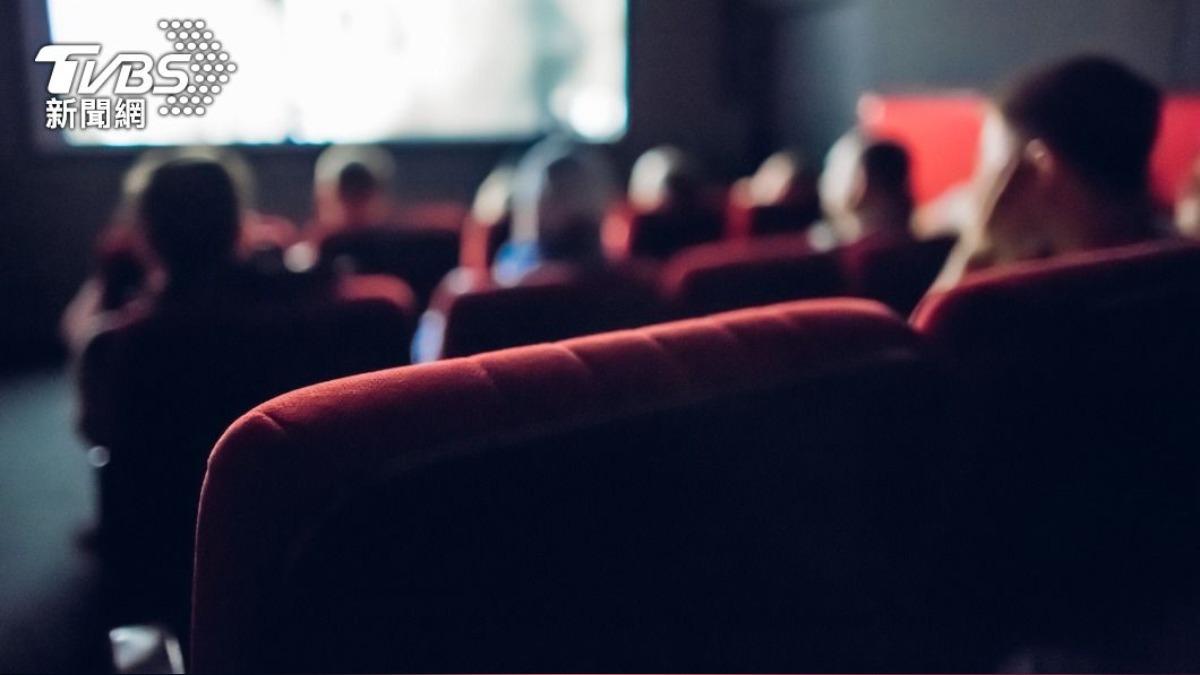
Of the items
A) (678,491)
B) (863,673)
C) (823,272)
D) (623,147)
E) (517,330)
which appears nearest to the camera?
(678,491)

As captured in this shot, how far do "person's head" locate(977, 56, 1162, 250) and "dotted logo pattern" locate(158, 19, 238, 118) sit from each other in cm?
145

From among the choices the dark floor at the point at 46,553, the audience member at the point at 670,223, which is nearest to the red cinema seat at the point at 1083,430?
the dark floor at the point at 46,553

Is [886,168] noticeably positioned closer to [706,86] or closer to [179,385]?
[179,385]

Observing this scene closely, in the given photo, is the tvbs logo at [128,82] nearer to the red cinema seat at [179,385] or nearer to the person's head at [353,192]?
the red cinema seat at [179,385]

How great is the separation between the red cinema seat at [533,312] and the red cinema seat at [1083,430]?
760 millimetres

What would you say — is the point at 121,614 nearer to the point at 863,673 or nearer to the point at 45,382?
the point at 863,673

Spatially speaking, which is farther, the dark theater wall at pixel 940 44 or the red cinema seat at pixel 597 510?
the dark theater wall at pixel 940 44

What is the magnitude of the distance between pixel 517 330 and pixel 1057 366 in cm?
88

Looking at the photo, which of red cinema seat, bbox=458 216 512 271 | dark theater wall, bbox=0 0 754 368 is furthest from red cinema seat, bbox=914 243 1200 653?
dark theater wall, bbox=0 0 754 368

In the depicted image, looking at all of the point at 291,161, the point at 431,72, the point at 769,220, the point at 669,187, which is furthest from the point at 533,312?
the point at 291,161

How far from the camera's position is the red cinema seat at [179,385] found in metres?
1.57

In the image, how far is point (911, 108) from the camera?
560 centimetres

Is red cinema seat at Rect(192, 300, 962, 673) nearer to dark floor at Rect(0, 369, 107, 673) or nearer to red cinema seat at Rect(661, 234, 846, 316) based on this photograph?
dark floor at Rect(0, 369, 107, 673)

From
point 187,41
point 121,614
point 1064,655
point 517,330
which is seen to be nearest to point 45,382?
point 121,614
